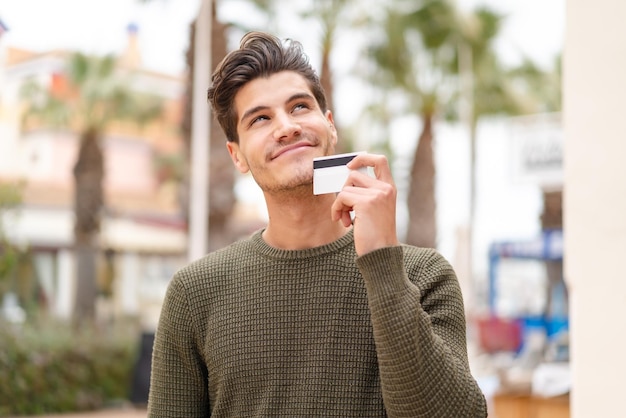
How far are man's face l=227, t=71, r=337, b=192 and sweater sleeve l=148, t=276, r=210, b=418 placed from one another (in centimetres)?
37

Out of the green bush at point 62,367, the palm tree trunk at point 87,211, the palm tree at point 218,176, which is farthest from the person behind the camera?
the palm tree trunk at point 87,211

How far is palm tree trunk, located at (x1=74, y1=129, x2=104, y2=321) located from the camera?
16.6 meters

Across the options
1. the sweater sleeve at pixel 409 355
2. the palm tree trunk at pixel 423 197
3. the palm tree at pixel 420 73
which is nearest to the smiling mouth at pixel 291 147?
the sweater sleeve at pixel 409 355

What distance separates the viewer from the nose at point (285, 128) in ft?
6.31

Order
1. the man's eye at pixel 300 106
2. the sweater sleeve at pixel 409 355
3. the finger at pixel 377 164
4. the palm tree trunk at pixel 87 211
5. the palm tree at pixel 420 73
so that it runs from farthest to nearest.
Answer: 1. the palm tree at pixel 420 73
2. the palm tree trunk at pixel 87 211
3. the man's eye at pixel 300 106
4. the finger at pixel 377 164
5. the sweater sleeve at pixel 409 355

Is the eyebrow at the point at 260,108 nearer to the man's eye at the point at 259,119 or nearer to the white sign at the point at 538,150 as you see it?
the man's eye at the point at 259,119

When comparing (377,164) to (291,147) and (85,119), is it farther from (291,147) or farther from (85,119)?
(85,119)

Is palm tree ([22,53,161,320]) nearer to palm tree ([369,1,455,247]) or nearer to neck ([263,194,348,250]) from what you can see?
palm tree ([369,1,455,247])

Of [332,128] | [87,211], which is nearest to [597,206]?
[332,128]

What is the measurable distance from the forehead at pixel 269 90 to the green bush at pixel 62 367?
9884 mm

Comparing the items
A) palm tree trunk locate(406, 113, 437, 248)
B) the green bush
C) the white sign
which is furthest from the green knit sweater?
palm tree trunk locate(406, 113, 437, 248)

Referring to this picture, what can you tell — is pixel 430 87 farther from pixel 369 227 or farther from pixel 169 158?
pixel 369 227

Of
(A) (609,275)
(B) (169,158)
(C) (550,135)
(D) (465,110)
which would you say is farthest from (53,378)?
(B) (169,158)

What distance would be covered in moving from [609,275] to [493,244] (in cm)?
1782
